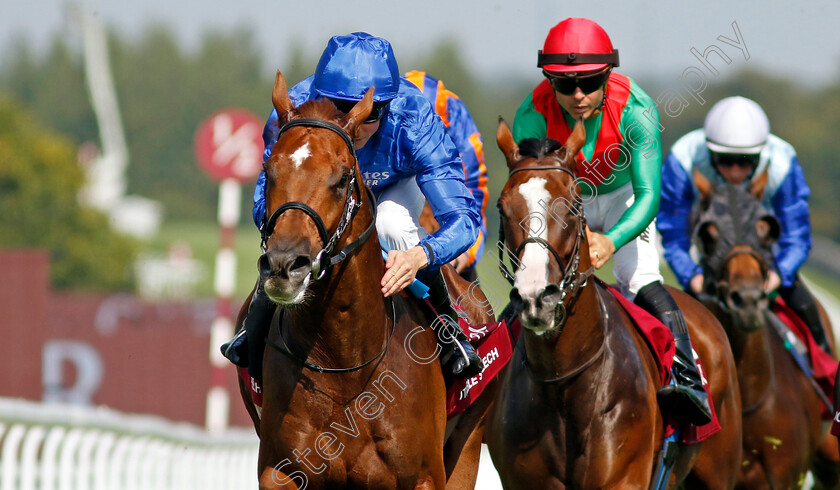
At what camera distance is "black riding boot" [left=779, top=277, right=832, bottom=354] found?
272 inches

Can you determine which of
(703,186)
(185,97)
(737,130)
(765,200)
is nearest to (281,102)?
(703,186)

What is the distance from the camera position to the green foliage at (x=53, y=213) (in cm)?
3609

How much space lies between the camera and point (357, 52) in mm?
3969

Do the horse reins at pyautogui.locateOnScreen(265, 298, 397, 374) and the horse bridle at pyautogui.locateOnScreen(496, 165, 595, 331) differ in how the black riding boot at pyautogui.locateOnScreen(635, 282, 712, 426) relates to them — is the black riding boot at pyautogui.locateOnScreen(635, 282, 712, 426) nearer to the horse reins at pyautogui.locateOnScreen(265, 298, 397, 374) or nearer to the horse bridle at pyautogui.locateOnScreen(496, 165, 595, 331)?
the horse bridle at pyautogui.locateOnScreen(496, 165, 595, 331)

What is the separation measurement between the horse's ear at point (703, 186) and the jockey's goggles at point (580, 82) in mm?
1711

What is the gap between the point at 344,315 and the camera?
371cm

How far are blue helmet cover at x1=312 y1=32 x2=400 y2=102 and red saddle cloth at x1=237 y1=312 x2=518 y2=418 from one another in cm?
109

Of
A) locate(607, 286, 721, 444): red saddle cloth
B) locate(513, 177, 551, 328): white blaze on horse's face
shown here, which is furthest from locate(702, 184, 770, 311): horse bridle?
locate(513, 177, 551, 328): white blaze on horse's face

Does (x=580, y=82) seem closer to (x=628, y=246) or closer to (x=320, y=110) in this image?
(x=628, y=246)

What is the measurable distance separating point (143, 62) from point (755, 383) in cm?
7409

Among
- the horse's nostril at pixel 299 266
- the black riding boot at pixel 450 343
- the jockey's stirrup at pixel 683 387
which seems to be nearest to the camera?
the horse's nostril at pixel 299 266

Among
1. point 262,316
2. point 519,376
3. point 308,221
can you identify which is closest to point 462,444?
point 519,376

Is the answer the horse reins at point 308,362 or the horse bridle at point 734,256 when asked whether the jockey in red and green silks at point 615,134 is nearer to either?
the horse bridle at point 734,256

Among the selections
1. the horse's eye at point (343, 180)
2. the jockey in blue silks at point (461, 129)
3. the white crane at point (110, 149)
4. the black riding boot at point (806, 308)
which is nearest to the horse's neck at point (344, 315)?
the horse's eye at point (343, 180)
